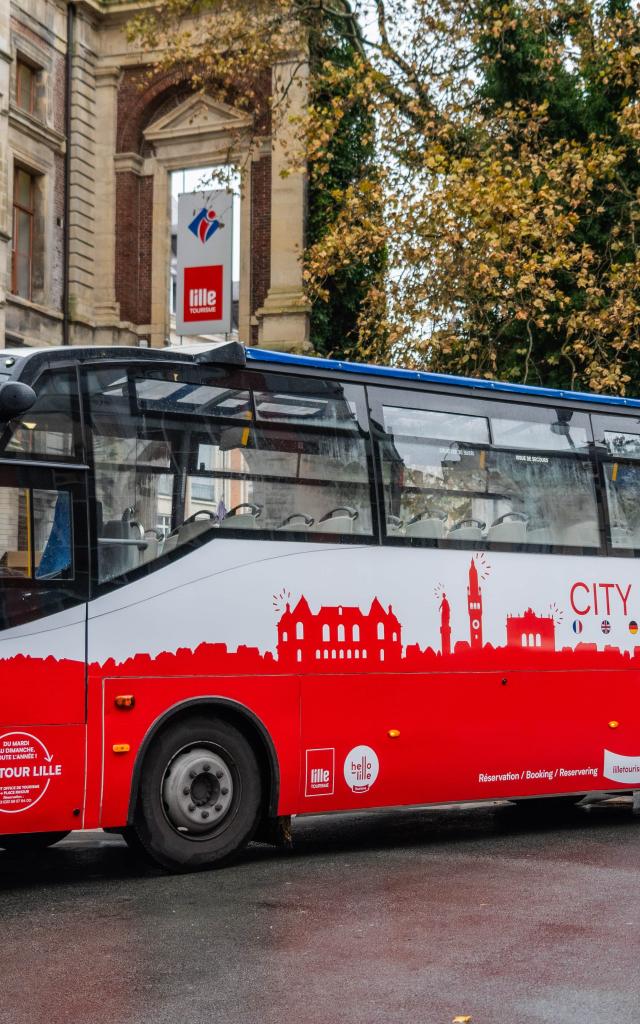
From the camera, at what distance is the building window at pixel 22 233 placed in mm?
28953

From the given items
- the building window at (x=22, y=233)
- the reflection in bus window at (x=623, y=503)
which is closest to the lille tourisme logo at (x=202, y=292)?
the building window at (x=22, y=233)

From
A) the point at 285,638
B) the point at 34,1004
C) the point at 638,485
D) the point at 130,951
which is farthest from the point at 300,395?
the point at 34,1004

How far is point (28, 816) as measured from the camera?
8.09 m

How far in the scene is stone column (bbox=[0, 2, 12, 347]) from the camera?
2545cm

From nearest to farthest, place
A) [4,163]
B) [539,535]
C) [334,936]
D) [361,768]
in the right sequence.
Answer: [334,936] < [361,768] < [539,535] < [4,163]

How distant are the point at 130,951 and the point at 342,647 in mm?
3556

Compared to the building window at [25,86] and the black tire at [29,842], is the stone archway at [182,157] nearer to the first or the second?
the building window at [25,86]

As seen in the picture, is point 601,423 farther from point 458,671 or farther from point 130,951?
point 130,951

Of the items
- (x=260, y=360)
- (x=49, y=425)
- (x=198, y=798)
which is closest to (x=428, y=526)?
(x=260, y=360)

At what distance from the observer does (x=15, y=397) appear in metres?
8.02

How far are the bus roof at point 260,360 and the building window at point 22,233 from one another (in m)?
19.8

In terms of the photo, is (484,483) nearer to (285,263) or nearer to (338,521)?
(338,521)

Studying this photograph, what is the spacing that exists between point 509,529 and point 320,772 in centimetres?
250

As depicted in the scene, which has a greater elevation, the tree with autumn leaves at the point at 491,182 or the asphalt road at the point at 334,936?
the tree with autumn leaves at the point at 491,182
